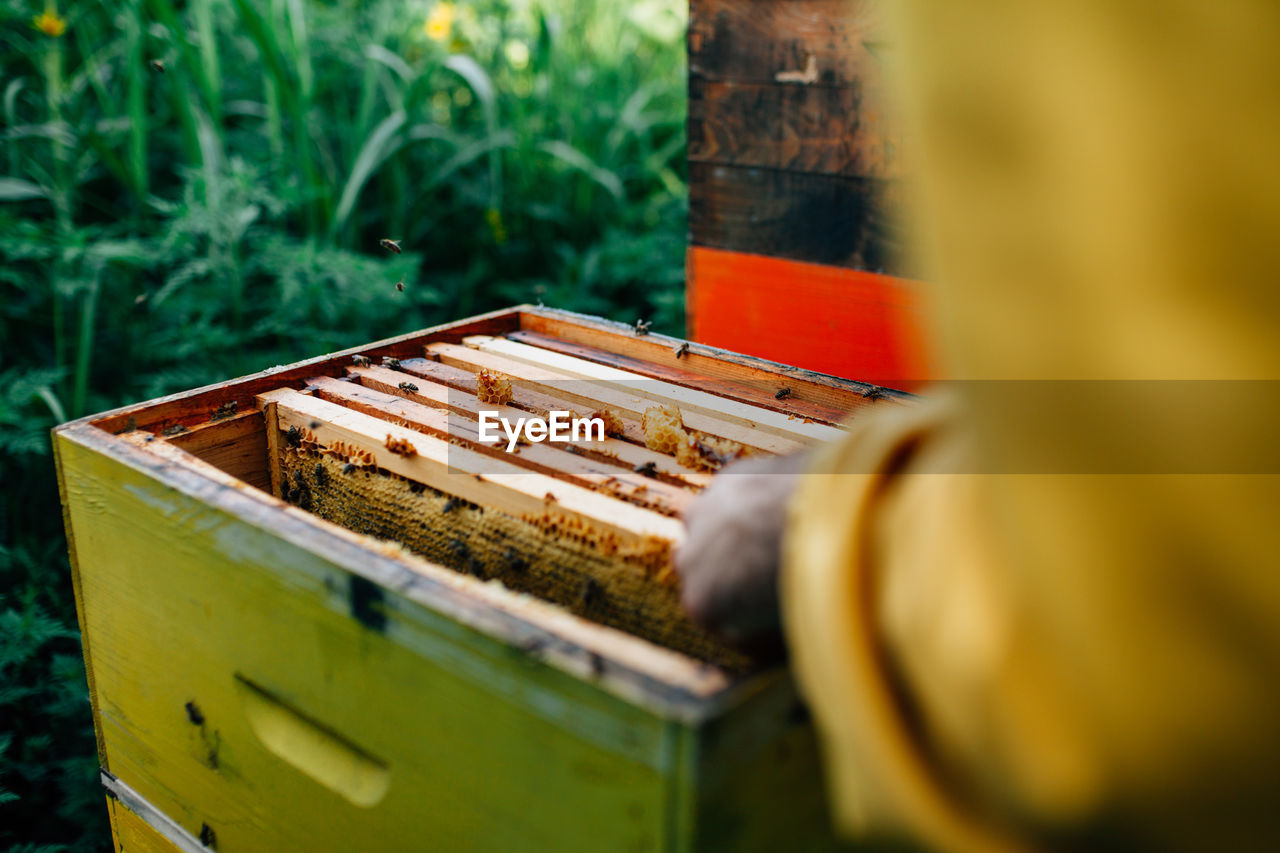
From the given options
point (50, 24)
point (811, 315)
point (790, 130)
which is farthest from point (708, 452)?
point (50, 24)

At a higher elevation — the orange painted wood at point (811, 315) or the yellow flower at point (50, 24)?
the yellow flower at point (50, 24)

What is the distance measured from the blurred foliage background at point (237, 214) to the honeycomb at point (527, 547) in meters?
0.74

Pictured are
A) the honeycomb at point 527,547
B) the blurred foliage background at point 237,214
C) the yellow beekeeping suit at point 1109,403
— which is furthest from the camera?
the blurred foliage background at point 237,214

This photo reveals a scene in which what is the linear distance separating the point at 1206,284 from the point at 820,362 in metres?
1.72

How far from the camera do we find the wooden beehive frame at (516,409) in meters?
0.68

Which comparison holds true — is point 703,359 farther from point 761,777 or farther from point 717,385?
point 761,777

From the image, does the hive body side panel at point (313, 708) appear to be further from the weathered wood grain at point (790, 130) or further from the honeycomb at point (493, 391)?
the weathered wood grain at point (790, 130)

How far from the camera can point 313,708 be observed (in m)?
0.87

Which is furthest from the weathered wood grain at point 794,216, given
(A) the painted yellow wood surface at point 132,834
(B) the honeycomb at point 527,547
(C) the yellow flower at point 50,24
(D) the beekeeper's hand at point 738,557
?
(C) the yellow flower at point 50,24

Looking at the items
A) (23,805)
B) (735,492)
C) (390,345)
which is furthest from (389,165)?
(735,492)

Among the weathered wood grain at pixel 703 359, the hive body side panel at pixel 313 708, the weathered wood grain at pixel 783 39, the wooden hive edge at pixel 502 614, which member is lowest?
the hive body side panel at pixel 313 708

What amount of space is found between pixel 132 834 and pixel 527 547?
0.69m

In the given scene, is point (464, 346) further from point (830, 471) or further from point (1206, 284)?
point (1206, 284)

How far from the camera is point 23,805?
61.5 inches
